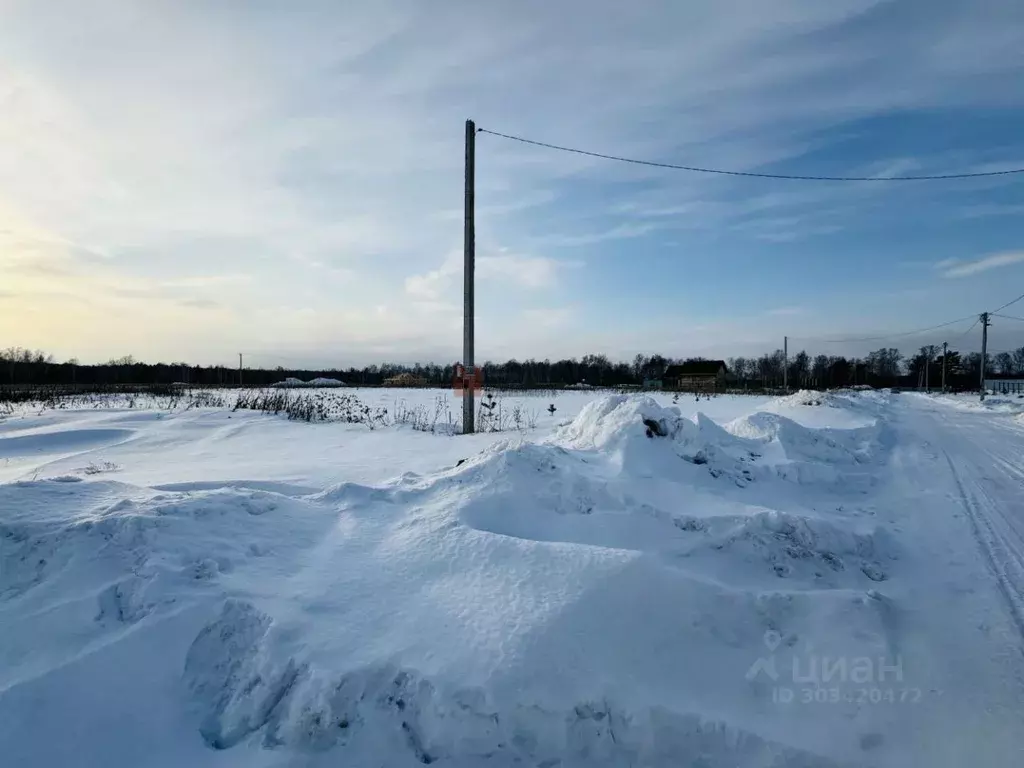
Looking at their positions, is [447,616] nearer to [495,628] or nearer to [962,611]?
[495,628]

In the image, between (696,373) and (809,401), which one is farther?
(696,373)

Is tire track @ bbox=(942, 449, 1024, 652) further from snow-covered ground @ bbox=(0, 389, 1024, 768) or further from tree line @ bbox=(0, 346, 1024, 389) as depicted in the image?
tree line @ bbox=(0, 346, 1024, 389)

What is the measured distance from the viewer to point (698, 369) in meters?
74.7

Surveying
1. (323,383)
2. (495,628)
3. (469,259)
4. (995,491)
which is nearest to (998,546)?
(995,491)

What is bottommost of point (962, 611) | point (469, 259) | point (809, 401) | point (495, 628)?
point (962, 611)

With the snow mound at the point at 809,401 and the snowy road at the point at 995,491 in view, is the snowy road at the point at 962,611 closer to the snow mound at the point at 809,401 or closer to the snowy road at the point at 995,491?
the snowy road at the point at 995,491

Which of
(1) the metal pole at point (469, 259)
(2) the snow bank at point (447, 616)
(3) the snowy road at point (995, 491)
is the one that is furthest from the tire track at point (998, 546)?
(1) the metal pole at point (469, 259)

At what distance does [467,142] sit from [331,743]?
36.6 ft

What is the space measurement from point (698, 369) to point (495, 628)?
252ft

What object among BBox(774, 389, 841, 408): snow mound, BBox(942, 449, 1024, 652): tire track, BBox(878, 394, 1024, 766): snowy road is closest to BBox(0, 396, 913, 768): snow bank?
BBox(878, 394, 1024, 766): snowy road

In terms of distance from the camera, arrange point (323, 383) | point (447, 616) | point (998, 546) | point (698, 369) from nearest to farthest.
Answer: point (447, 616) → point (998, 546) → point (323, 383) → point (698, 369)

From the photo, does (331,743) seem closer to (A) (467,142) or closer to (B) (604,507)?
(B) (604,507)

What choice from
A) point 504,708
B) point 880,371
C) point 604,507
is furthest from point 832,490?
point 880,371

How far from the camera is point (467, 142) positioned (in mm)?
11188
